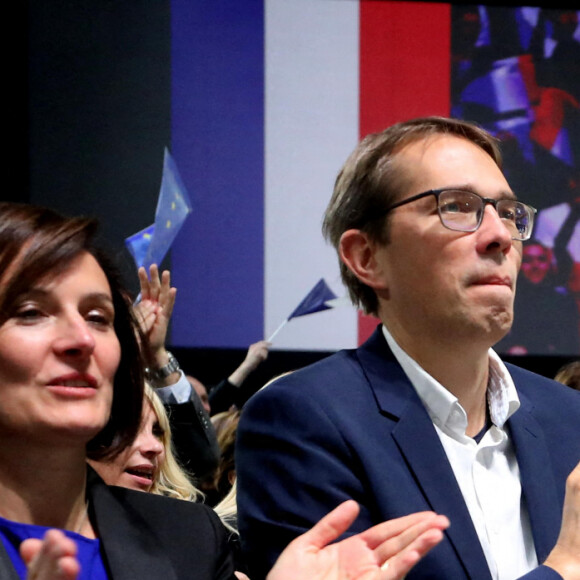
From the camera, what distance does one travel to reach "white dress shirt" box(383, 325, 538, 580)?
5.77 feet

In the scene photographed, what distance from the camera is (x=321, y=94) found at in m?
4.33

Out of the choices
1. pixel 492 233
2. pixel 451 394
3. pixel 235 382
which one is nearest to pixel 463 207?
pixel 492 233

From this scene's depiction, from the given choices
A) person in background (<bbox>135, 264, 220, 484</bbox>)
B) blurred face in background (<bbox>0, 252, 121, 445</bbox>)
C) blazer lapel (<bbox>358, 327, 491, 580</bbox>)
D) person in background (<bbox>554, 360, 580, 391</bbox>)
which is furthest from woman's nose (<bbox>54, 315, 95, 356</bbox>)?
person in background (<bbox>554, 360, 580, 391</bbox>)

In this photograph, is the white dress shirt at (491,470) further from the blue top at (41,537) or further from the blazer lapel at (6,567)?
the blazer lapel at (6,567)

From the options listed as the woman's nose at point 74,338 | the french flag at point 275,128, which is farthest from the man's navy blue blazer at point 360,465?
the french flag at point 275,128

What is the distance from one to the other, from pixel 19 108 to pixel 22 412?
288 cm

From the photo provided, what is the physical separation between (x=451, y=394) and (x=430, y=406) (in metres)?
0.05

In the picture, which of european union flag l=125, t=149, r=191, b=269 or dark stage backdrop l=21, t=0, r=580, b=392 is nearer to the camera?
european union flag l=125, t=149, r=191, b=269

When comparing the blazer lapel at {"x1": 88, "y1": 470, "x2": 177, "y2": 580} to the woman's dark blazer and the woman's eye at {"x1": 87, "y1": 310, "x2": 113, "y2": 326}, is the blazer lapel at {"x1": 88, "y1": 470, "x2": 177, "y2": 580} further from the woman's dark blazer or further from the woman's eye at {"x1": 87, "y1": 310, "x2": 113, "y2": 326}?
the woman's eye at {"x1": 87, "y1": 310, "x2": 113, "y2": 326}

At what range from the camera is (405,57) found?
441 cm

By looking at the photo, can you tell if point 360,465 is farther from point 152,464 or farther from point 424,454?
point 152,464

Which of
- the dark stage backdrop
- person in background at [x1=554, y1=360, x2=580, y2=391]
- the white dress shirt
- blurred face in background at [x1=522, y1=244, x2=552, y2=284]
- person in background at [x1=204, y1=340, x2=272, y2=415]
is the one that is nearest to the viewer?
the white dress shirt

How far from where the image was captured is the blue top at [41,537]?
153cm

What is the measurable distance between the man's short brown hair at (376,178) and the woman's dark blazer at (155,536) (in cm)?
64
